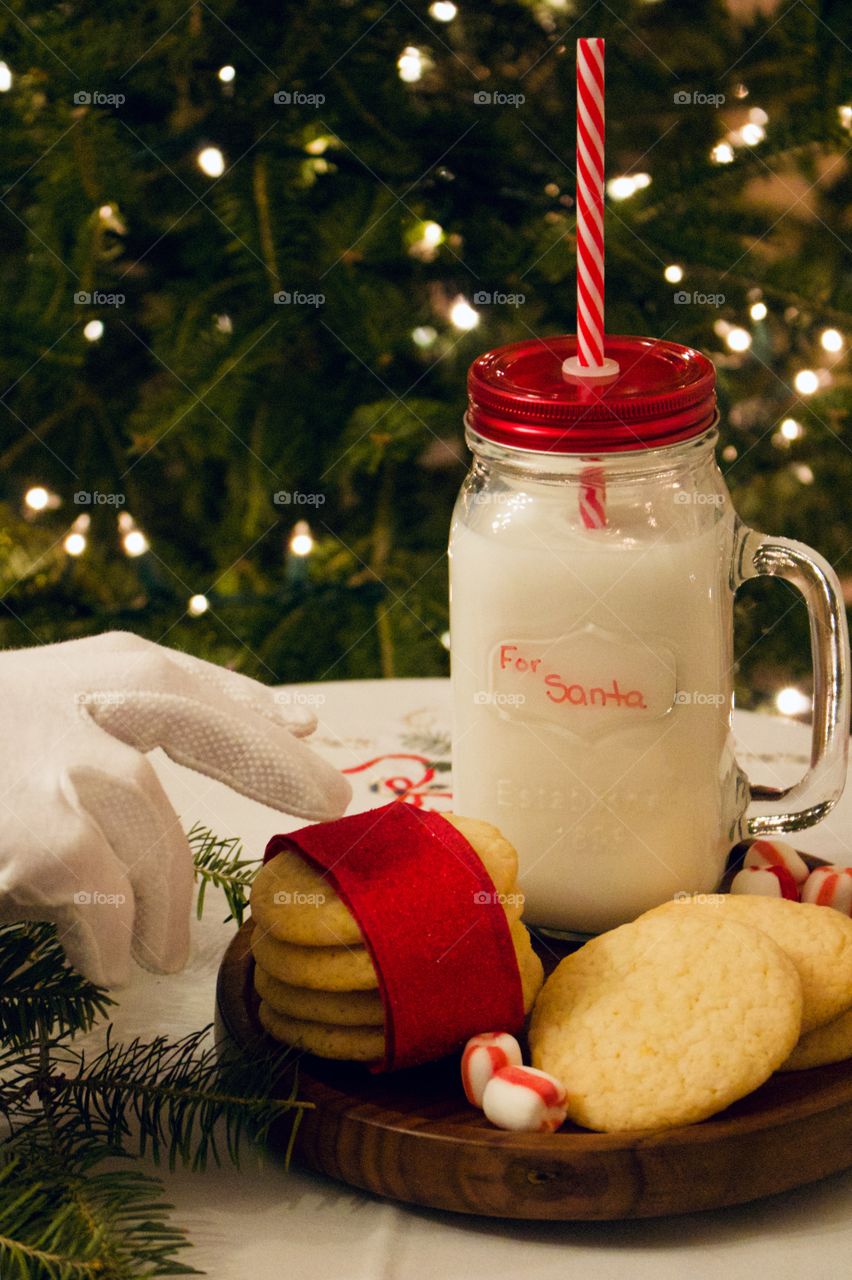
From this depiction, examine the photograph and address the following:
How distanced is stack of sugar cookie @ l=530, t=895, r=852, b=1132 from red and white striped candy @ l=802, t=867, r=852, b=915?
11 cm

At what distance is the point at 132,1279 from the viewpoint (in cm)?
68

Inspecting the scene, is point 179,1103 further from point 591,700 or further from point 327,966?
point 591,700

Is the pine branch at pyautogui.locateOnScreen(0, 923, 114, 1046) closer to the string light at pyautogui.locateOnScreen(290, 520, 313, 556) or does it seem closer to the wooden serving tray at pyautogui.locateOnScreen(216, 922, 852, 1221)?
the wooden serving tray at pyautogui.locateOnScreen(216, 922, 852, 1221)

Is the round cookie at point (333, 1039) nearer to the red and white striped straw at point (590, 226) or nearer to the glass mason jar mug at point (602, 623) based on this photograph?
the glass mason jar mug at point (602, 623)

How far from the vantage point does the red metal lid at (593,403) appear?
2.96ft

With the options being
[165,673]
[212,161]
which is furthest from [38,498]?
[165,673]

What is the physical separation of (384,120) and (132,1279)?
4.18 feet

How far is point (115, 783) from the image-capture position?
81cm

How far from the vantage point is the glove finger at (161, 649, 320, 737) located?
92cm

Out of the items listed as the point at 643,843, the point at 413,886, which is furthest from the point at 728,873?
the point at 413,886

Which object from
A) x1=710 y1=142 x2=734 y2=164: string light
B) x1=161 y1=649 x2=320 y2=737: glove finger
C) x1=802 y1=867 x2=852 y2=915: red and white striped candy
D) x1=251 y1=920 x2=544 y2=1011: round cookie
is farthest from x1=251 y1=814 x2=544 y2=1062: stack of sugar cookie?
x1=710 y1=142 x2=734 y2=164: string light

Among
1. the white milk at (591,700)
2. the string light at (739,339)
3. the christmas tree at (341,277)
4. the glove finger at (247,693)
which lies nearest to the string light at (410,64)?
the christmas tree at (341,277)

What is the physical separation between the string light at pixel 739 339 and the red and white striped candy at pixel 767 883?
2.83 feet

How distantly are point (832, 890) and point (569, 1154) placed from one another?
1.06ft
